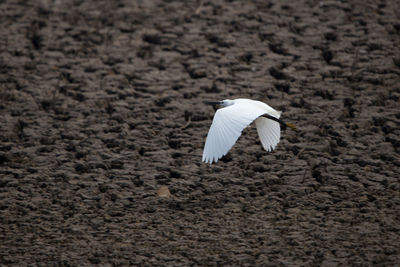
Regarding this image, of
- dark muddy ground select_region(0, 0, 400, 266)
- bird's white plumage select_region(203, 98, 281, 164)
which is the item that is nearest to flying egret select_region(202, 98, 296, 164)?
bird's white plumage select_region(203, 98, 281, 164)

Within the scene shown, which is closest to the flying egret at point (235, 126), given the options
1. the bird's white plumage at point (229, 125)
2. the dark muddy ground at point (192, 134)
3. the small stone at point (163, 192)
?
the bird's white plumage at point (229, 125)

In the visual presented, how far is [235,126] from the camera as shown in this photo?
3.26 meters

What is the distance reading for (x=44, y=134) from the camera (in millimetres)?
4336

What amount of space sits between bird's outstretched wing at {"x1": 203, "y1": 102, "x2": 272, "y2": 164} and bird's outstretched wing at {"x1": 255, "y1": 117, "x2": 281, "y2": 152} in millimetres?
362

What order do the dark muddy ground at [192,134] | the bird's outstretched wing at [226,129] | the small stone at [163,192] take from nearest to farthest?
1. the bird's outstretched wing at [226,129]
2. the dark muddy ground at [192,134]
3. the small stone at [163,192]

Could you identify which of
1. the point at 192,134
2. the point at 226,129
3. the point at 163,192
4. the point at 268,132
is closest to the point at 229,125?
the point at 226,129

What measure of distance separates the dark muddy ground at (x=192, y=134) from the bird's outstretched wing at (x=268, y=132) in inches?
7.7

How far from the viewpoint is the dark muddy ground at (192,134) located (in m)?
3.35

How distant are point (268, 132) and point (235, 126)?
635 millimetres

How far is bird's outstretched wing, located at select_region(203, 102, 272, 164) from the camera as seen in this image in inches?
125

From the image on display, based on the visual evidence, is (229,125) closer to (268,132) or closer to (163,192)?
(268,132)

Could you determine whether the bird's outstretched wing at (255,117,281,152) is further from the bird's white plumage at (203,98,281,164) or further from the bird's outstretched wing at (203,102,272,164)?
the bird's outstretched wing at (203,102,272,164)

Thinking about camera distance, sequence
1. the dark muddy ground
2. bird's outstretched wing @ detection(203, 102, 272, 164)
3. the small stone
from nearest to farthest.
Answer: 1. bird's outstretched wing @ detection(203, 102, 272, 164)
2. the dark muddy ground
3. the small stone

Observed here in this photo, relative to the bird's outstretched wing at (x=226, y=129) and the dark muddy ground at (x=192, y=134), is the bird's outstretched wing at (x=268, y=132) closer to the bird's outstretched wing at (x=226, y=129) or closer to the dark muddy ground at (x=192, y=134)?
the dark muddy ground at (x=192, y=134)
